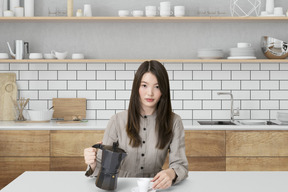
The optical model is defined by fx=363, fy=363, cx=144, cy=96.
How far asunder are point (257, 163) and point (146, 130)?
173 cm

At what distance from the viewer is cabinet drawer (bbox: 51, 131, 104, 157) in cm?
342

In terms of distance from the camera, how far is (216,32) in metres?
4.03

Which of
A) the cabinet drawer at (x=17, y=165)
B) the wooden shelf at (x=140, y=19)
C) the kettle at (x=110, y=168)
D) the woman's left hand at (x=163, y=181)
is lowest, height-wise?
the cabinet drawer at (x=17, y=165)

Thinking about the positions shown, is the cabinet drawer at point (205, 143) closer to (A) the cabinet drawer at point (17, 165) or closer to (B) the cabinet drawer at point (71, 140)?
(B) the cabinet drawer at point (71, 140)

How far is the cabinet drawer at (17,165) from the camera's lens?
3.42 meters

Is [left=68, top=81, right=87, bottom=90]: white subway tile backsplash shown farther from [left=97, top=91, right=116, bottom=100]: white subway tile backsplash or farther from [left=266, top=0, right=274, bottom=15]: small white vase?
[left=266, top=0, right=274, bottom=15]: small white vase

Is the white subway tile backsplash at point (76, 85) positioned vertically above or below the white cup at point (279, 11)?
below

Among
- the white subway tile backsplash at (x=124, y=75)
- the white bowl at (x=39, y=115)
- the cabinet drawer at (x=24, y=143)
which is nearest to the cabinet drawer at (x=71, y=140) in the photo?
the cabinet drawer at (x=24, y=143)

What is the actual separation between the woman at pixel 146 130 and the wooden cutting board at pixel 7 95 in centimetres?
220

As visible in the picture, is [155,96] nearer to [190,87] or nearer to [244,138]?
[244,138]

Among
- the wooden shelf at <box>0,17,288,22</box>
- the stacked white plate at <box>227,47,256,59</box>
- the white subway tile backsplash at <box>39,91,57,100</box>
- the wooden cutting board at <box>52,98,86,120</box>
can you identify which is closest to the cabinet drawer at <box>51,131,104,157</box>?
the wooden cutting board at <box>52,98,86,120</box>

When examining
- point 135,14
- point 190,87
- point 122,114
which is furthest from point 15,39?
point 122,114

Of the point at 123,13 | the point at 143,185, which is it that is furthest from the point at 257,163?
the point at 143,185

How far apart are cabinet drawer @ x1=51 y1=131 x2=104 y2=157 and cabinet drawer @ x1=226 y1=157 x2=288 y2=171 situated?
127 centimetres
